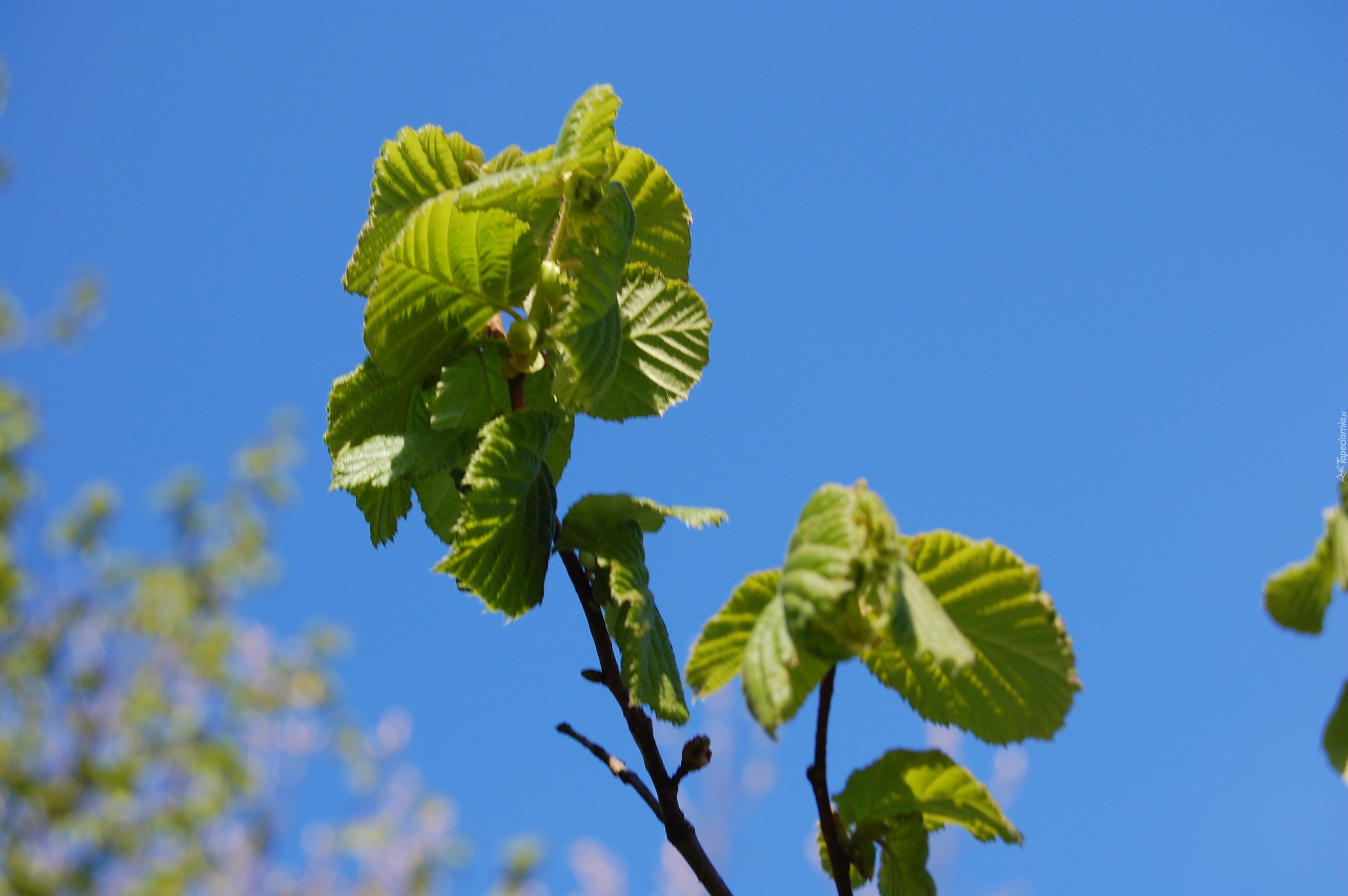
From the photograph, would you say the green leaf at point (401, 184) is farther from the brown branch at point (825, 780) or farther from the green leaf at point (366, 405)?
the brown branch at point (825, 780)

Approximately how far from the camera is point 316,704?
6.96 metres

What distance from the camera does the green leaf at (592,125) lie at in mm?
791

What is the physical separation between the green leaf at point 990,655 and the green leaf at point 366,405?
47 cm

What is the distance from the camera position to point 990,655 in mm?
596

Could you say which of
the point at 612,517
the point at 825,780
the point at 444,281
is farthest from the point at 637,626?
the point at 444,281

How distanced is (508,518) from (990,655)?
356 millimetres

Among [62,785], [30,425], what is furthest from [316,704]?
[30,425]

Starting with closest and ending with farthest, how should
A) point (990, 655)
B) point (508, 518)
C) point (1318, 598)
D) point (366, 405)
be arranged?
point (1318, 598) → point (990, 655) → point (508, 518) → point (366, 405)

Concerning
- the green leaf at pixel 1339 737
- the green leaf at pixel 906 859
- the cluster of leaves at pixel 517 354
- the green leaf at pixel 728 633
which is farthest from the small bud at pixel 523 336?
the green leaf at pixel 1339 737

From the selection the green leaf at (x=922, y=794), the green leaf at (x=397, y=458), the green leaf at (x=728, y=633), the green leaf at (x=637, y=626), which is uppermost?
the green leaf at (x=397, y=458)

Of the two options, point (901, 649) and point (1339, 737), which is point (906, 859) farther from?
point (1339, 737)

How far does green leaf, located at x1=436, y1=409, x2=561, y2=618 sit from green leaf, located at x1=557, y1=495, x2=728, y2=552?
1.1 inches

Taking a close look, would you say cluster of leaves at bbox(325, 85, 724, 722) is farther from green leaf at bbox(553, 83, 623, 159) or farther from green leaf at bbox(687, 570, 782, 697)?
green leaf at bbox(687, 570, 782, 697)

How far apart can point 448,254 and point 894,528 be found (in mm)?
437
